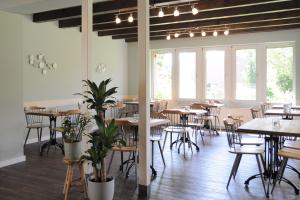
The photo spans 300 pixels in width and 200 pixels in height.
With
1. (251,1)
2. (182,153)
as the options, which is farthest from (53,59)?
(251,1)

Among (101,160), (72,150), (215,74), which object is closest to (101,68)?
(215,74)

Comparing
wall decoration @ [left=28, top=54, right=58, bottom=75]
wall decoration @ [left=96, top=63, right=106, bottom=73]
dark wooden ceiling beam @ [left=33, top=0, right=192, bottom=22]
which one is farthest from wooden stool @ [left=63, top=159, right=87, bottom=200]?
wall decoration @ [left=96, top=63, right=106, bottom=73]

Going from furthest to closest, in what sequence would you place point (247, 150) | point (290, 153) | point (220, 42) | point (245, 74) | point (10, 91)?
point (220, 42) < point (245, 74) < point (10, 91) < point (247, 150) < point (290, 153)

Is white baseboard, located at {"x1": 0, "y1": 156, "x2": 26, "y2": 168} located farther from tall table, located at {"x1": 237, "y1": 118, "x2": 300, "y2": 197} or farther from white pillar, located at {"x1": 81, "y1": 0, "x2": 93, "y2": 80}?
tall table, located at {"x1": 237, "y1": 118, "x2": 300, "y2": 197}

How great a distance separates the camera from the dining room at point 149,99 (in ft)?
11.9

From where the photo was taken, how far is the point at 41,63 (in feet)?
23.3

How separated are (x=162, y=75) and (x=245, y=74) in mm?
2646

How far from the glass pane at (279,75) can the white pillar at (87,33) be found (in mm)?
5772

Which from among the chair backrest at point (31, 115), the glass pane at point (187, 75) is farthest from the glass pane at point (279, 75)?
the chair backrest at point (31, 115)

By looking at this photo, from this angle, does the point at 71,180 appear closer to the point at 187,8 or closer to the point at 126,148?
the point at 126,148

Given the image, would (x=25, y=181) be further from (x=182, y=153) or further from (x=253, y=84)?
(x=253, y=84)

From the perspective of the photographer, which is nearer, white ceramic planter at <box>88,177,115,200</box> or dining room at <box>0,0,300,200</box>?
white ceramic planter at <box>88,177,115,200</box>

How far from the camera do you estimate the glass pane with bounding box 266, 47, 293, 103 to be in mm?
8047

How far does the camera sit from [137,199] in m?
3.53
